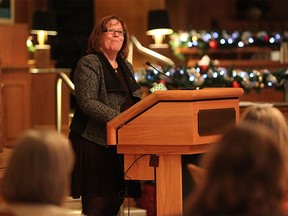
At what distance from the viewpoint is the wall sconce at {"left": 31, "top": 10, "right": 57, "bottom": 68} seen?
10.5 metres

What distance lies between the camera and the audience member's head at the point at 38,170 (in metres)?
2.19

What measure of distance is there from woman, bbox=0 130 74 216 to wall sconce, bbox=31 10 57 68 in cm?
834

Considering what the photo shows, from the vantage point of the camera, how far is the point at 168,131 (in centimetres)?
416

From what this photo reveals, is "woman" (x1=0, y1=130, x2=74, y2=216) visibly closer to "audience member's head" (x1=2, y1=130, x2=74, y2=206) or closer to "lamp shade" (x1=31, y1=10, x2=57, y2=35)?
"audience member's head" (x1=2, y1=130, x2=74, y2=206)

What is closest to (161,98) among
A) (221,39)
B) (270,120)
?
(270,120)

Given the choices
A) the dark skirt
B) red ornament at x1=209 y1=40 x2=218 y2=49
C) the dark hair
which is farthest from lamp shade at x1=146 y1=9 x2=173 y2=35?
the dark skirt

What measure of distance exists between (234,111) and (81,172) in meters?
0.95

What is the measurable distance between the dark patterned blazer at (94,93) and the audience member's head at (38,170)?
218 centimetres

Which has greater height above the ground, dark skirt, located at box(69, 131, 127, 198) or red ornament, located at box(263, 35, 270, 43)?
red ornament, located at box(263, 35, 270, 43)

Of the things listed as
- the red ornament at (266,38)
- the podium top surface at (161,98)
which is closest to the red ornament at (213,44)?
the red ornament at (266,38)

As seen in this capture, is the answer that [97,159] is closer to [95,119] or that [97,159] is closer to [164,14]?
[95,119]

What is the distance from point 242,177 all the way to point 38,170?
1.83 feet

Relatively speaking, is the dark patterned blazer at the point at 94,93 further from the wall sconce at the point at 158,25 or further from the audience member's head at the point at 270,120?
the wall sconce at the point at 158,25

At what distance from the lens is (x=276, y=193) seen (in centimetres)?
212
